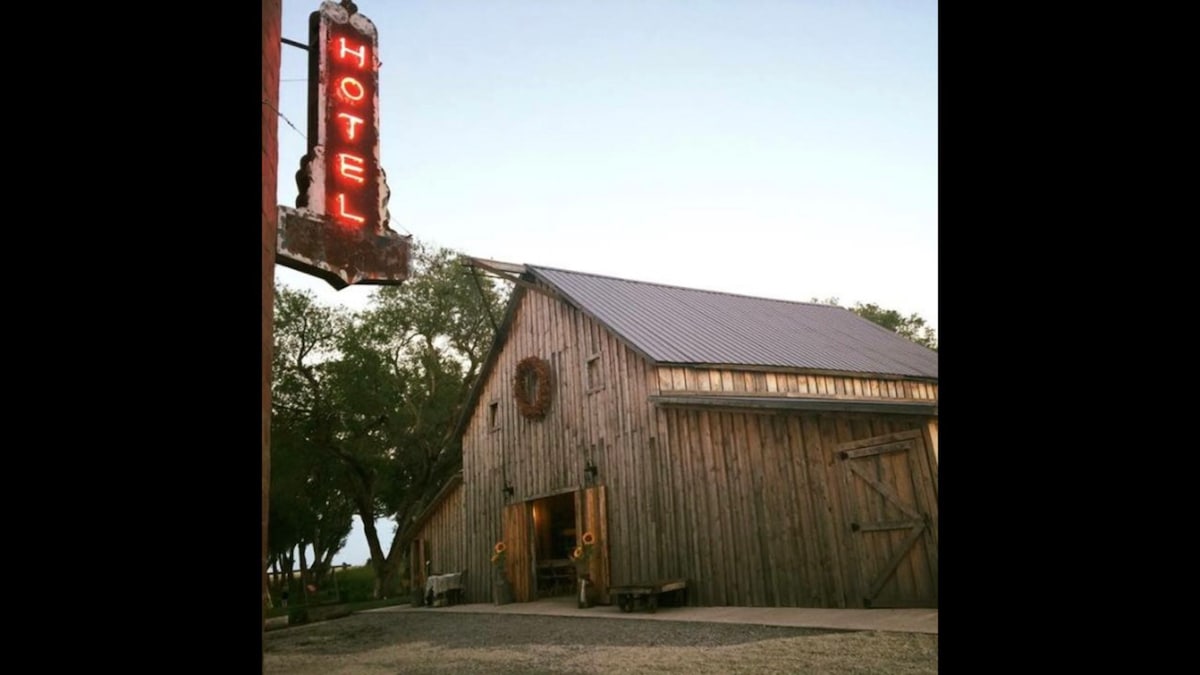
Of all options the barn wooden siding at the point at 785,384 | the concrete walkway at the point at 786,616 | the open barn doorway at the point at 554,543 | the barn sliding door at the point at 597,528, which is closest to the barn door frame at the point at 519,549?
the open barn doorway at the point at 554,543

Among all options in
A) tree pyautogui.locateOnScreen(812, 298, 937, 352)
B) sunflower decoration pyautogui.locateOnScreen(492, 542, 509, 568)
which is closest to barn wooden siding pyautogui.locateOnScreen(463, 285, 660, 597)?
sunflower decoration pyautogui.locateOnScreen(492, 542, 509, 568)

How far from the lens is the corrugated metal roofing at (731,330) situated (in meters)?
15.0

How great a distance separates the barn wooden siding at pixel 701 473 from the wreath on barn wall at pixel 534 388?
23 cm

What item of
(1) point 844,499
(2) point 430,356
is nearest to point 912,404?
(1) point 844,499

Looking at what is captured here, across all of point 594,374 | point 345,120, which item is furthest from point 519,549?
point 345,120

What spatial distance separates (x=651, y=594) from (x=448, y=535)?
936 centimetres

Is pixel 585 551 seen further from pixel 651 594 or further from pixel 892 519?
pixel 892 519

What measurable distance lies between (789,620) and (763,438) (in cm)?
326

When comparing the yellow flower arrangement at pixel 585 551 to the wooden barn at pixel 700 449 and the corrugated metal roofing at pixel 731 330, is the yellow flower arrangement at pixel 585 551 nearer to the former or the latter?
the wooden barn at pixel 700 449

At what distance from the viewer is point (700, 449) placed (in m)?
13.0

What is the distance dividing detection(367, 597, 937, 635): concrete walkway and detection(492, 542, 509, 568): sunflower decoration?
2118 mm
